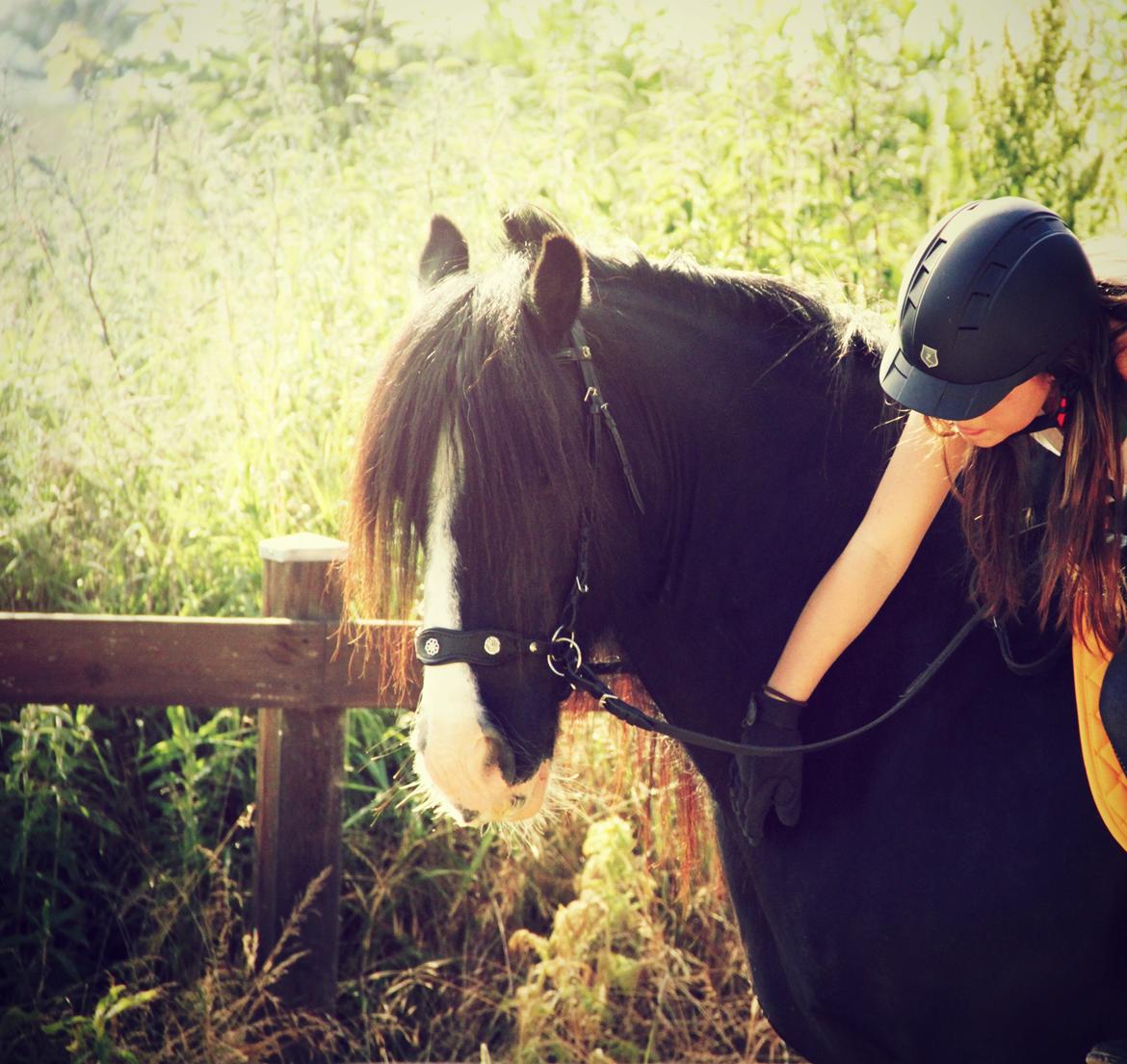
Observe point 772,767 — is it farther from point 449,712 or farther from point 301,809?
point 301,809

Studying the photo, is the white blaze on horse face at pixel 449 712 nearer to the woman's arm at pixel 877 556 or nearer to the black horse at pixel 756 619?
the black horse at pixel 756 619

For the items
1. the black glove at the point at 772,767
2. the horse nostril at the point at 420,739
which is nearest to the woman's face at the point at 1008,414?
the black glove at the point at 772,767

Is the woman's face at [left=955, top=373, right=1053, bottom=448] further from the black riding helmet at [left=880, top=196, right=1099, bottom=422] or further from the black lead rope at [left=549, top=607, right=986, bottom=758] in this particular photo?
the black lead rope at [left=549, top=607, right=986, bottom=758]

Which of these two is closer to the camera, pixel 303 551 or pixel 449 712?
pixel 449 712

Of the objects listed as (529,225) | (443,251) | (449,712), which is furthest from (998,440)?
Result: (443,251)

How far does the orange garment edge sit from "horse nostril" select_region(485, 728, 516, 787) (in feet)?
2.93

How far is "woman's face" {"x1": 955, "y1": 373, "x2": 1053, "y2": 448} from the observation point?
5.89 feet

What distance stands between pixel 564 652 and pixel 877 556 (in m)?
0.55

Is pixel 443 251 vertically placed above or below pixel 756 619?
above

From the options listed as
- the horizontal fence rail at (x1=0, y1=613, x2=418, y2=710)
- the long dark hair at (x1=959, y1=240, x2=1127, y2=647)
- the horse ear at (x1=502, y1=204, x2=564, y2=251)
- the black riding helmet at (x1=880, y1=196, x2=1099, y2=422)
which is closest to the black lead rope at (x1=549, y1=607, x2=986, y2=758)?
the long dark hair at (x1=959, y1=240, x2=1127, y2=647)

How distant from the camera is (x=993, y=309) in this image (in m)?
1.72

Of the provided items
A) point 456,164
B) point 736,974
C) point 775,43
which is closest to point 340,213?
point 456,164

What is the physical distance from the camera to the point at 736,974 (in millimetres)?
3598

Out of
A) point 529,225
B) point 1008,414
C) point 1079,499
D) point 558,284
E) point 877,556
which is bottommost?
point 877,556
